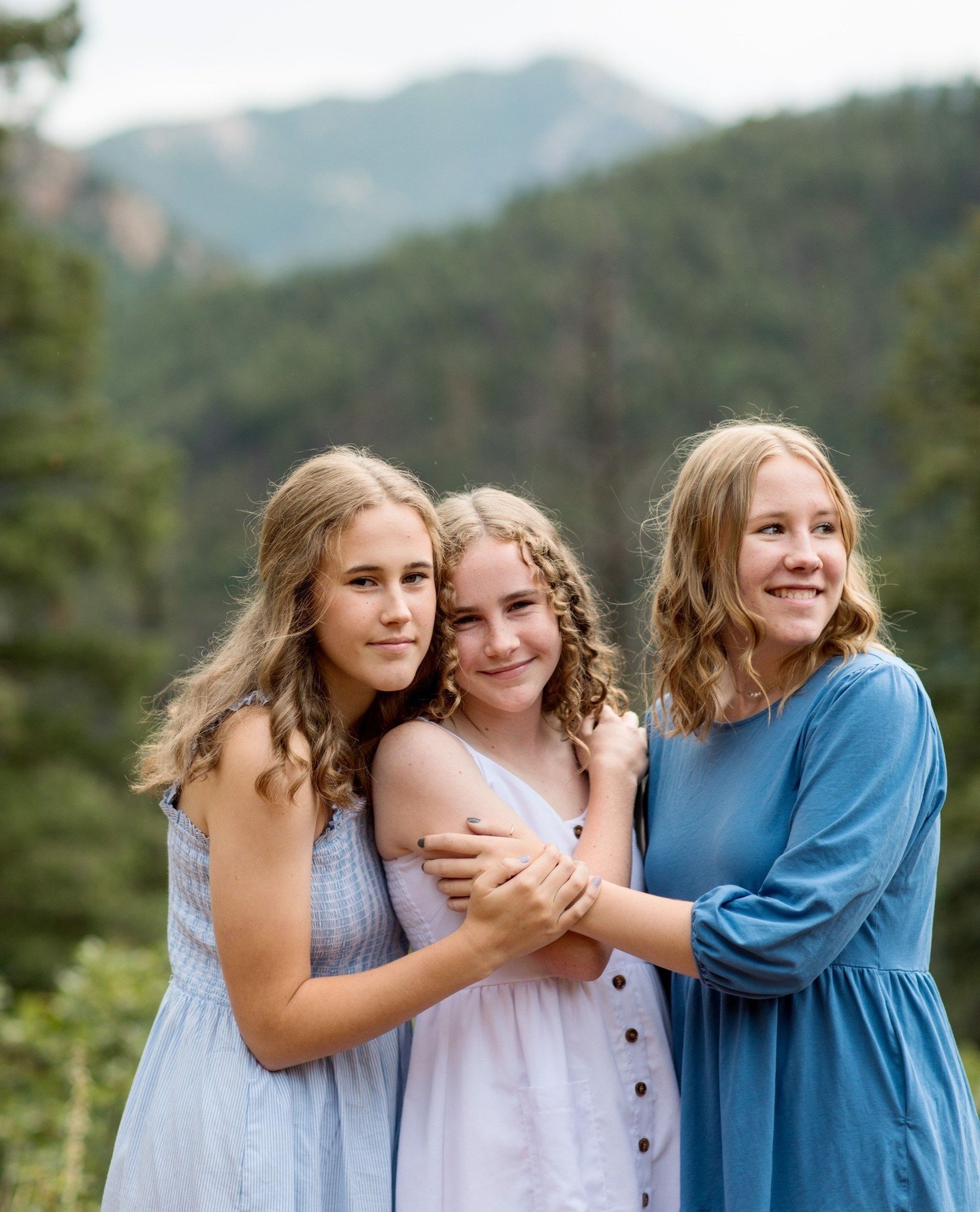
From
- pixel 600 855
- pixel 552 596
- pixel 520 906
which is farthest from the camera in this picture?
pixel 552 596

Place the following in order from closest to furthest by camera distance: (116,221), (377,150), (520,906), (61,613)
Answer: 1. (520,906)
2. (61,613)
3. (116,221)
4. (377,150)

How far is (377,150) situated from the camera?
6412 inches

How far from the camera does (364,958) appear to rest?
2.30m

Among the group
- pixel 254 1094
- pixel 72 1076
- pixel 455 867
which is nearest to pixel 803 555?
pixel 455 867

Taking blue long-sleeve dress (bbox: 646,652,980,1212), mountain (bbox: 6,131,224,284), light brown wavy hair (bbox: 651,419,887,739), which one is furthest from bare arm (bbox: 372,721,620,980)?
mountain (bbox: 6,131,224,284)

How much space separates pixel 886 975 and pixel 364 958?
3.06 feet

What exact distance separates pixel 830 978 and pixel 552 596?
86 centimetres

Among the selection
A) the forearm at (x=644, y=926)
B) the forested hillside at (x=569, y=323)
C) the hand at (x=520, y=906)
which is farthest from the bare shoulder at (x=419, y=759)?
the forested hillside at (x=569, y=323)

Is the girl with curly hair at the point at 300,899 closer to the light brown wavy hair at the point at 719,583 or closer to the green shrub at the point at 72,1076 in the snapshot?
the light brown wavy hair at the point at 719,583

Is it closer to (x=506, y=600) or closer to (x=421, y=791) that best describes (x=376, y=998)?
(x=421, y=791)

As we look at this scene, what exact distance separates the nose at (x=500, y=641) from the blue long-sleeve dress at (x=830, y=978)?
0.50m

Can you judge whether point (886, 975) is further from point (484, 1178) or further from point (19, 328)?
point (19, 328)

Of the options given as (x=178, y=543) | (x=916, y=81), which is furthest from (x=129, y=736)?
(x=916, y=81)

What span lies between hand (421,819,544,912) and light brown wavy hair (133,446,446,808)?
0.19 metres
